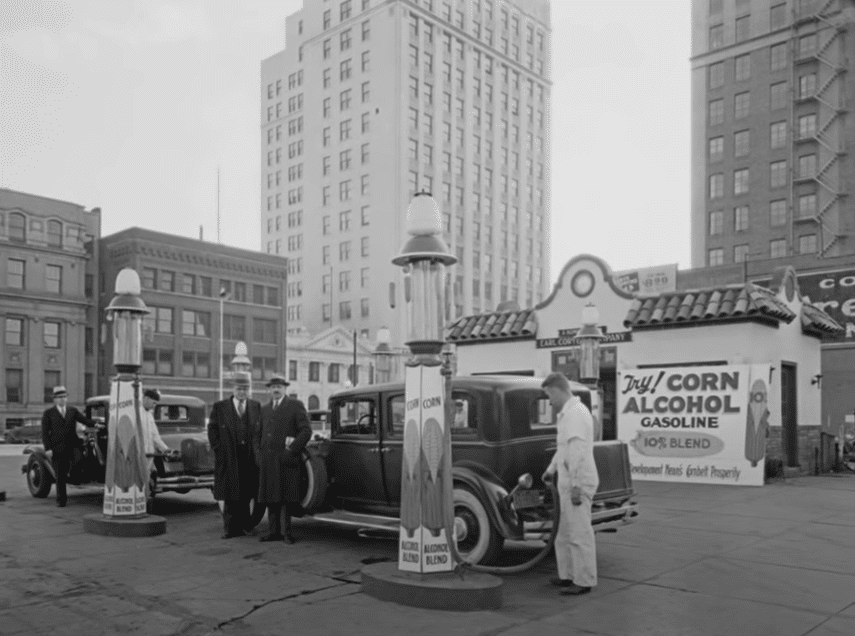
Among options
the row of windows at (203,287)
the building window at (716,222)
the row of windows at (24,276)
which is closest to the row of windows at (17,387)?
the row of windows at (24,276)

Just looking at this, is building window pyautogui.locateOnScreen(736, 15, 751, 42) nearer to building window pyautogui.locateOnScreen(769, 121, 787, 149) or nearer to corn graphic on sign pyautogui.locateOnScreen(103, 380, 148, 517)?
building window pyautogui.locateOnScreen(769, 121, 787, 149)

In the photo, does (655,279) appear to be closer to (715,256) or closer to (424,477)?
(715,256)

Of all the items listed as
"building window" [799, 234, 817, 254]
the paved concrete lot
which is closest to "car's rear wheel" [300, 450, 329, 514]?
Answer: the paved concrete lot

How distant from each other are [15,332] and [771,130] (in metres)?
54.3

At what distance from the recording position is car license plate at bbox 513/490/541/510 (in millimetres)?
8055

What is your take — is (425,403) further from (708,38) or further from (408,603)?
(708,38)

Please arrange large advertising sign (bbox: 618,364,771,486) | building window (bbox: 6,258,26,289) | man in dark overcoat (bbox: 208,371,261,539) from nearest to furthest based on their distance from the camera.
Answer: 1. man in dark overcoat (bbox: 208,371,261,539)
2. large advertising sign (bbox: 618,364,771,486)
3. building window (bbox: 6,258,26,289)

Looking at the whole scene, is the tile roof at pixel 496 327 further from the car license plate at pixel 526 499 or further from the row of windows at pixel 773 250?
the row of windows at pixel 773 250

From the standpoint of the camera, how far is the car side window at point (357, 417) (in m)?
9.91

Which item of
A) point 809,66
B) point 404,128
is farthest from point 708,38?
point 404,128

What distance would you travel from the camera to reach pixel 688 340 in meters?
19.3

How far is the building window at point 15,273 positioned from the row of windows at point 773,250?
1843 inches

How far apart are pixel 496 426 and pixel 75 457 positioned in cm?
788

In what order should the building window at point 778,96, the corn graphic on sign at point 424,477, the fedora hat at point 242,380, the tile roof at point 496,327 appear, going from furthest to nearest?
the building window at point 778,96, the tile roof at point 496,327, the fedora hat at point 242,380, the corn graphic on sign at point 424,477
